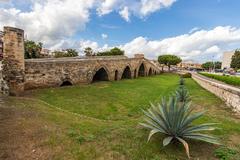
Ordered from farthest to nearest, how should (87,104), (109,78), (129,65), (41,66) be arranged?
(129,65) < (109,78) < (41,66) < (87,104)

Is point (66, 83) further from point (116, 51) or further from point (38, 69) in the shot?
point (116, 51)

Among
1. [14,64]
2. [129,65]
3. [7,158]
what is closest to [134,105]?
[14,64]

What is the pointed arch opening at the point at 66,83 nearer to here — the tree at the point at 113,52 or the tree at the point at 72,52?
the tree at the point at 72,52

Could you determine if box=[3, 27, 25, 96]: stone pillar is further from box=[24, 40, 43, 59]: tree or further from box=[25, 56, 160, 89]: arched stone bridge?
box=[24, 40, 43, 59]: tree

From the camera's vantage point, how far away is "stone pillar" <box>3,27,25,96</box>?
11.6 meters

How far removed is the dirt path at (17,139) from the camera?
4066 mm

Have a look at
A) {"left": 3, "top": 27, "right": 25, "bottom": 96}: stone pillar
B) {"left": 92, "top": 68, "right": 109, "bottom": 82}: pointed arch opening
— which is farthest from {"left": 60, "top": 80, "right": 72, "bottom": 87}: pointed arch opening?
{"left": 92, "top": 68, "right": 109, "bottom": 82}: pointed arch opening

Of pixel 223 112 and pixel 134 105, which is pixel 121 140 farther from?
pixel 134 105

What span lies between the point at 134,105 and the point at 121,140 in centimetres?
691

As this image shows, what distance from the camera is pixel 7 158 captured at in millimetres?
3932

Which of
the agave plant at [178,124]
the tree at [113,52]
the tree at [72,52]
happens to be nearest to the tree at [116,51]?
the tree at [113,52]

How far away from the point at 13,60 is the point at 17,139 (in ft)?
28.5

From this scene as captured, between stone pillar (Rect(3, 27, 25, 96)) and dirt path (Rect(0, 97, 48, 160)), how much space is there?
6272 millimetres

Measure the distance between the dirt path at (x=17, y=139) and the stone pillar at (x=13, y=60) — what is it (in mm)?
6272
